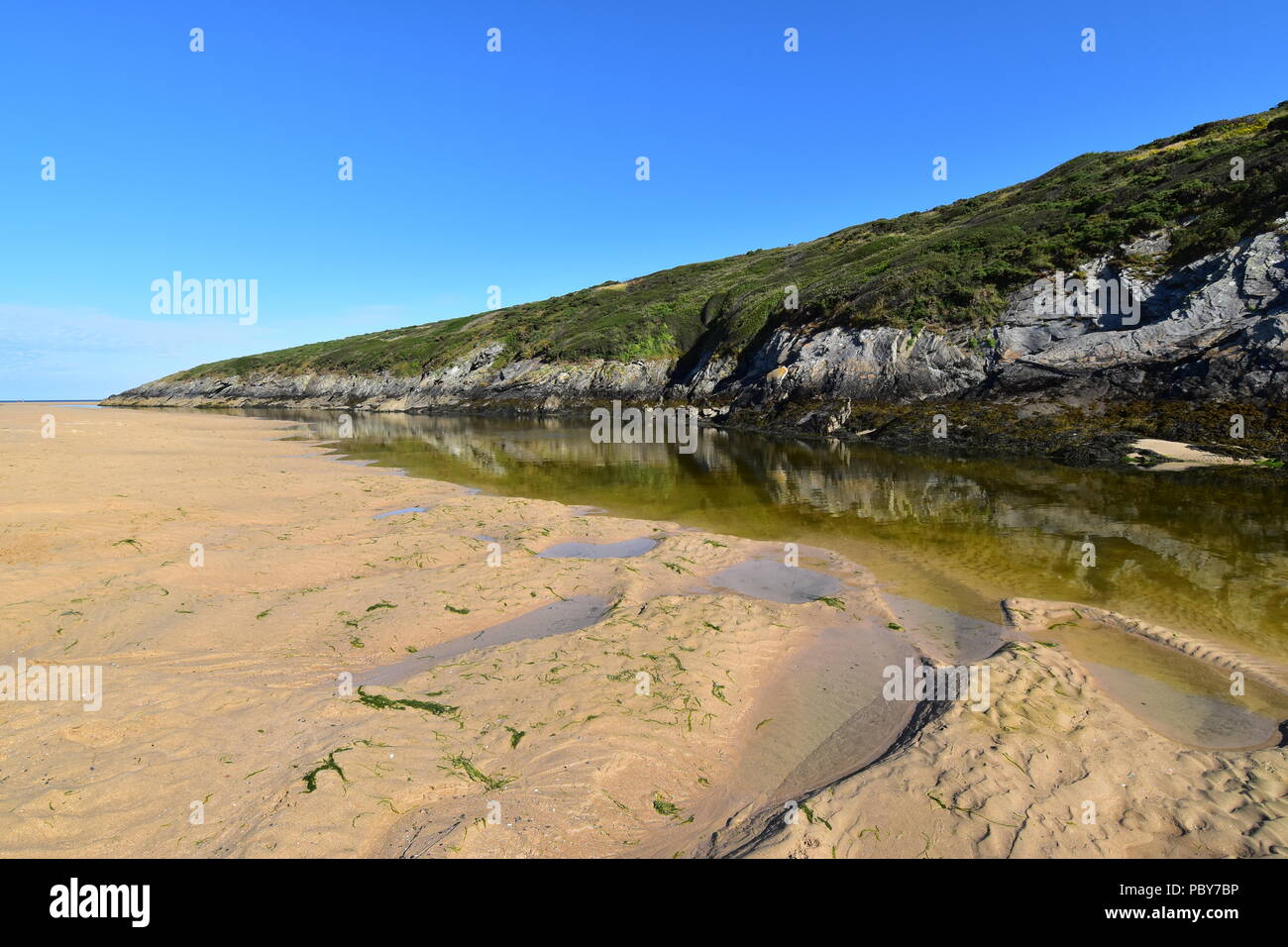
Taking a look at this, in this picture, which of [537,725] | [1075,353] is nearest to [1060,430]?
[1075,353]

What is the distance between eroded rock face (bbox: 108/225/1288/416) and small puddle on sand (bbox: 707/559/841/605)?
25.5m

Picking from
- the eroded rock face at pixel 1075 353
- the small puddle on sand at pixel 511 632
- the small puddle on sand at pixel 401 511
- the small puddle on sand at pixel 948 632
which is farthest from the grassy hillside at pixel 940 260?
the small puddle on sand at pixel 511 632

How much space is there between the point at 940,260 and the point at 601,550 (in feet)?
146

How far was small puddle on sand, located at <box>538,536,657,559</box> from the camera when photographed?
43.3ft

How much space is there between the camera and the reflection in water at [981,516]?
34.5 ft

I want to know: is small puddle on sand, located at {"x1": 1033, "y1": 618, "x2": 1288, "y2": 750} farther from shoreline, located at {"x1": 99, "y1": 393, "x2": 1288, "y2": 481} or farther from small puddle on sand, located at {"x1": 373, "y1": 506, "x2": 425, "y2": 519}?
shoreline, located at {"x1": 99, "y1": 393, "x2": 1288, "y2": 481}

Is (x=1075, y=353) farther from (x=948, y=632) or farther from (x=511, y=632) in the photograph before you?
(x=511, y=632)

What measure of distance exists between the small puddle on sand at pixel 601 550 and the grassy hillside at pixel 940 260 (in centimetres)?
3274

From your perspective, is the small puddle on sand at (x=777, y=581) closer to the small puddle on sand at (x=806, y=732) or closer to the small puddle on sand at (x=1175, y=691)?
the small puddle on sand at (x=806, y=732)

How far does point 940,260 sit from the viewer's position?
44.8 metres

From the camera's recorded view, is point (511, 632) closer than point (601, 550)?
Yes

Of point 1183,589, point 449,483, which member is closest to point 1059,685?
point 1183,589

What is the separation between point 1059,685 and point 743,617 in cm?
435
